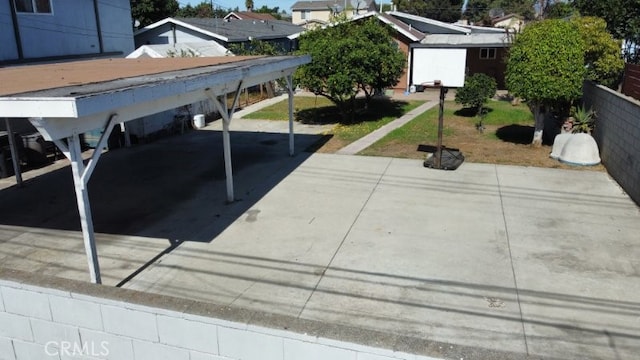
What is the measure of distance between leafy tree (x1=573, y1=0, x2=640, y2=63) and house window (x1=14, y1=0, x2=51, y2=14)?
56.9ft

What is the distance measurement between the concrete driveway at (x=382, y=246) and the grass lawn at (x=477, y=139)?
1.06 m

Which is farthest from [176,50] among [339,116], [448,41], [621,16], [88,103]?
[621,16]

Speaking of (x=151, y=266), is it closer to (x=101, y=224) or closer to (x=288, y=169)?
(x=101, y=224)

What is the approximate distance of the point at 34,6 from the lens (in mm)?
14555

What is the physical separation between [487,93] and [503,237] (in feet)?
38.4

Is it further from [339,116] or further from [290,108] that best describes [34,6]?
[339,116]

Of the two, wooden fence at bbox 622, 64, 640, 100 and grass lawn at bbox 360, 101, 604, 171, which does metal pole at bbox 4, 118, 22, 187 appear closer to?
grass lawn at bbox 360, 101, 604, 171

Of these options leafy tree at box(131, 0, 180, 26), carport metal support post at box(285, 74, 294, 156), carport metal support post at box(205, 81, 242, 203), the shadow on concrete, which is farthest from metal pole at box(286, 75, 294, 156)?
leafy tree at box(131, 0, 180, 26)

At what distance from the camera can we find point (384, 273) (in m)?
6.75

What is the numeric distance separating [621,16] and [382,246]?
41.0ft

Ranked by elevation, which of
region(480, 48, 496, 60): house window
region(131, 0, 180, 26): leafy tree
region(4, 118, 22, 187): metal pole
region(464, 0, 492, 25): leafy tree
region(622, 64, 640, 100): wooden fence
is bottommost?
region(4, 118, 22, 187): metal pole

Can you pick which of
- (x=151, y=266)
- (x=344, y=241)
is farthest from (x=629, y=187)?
(x=151, y=266)

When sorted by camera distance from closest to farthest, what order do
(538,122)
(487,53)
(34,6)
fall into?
(538,122), (34,6), (487,53)

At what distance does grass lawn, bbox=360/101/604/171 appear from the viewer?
13000 millimetres
